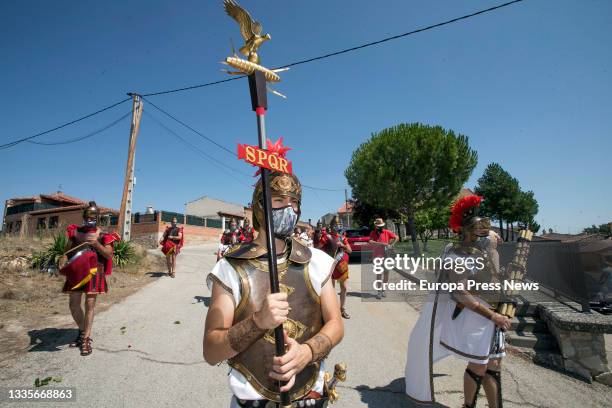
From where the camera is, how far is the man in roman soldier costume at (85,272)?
14.3ft

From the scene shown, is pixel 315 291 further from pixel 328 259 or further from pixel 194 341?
pixel 194 341

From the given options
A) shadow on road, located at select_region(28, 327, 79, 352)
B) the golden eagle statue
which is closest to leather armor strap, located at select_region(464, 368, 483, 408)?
the golden eagle statue

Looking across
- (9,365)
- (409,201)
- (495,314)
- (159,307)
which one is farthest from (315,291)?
(409,201)

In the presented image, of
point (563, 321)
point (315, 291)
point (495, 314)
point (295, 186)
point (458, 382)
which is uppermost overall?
point (295, 186)

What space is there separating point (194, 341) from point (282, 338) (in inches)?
168

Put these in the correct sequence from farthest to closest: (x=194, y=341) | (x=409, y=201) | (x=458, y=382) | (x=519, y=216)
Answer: (x=519, y=216)
(x=409, y=201)
(x=194, y=341)
(x=458, y=382)

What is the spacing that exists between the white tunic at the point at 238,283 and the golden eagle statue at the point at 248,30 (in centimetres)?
112

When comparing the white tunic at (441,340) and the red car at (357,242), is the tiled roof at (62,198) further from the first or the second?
the white tunic at (441,340)

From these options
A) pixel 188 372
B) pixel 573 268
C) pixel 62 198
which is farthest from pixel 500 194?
pixel 62 198

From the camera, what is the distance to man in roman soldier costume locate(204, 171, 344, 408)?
1.51 m

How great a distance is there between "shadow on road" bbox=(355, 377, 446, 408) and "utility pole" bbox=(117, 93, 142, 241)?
40.7 feet

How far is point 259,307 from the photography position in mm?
1562

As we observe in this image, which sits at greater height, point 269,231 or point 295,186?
point 295,186

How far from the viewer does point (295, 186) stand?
1.91 metres
